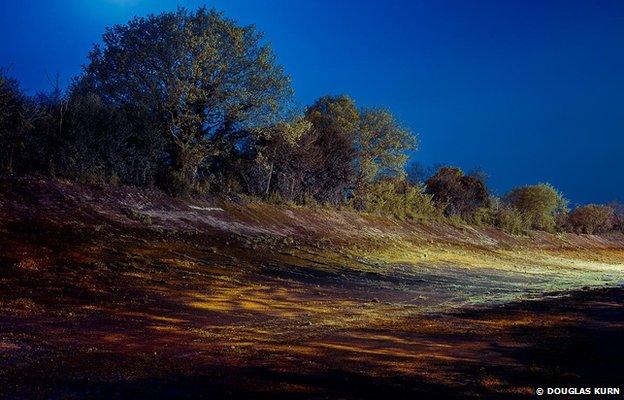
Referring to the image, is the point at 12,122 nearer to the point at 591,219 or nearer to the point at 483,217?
the point at 483,217

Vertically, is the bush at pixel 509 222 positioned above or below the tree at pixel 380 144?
below

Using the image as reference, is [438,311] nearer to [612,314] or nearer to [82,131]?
[612,314]

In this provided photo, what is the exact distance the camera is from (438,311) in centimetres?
1417

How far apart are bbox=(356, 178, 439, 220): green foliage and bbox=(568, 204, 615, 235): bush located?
1544 inches

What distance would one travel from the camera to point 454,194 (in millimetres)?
57406

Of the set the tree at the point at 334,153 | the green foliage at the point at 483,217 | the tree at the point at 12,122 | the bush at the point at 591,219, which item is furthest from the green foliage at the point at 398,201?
the bush at the point at 591,219

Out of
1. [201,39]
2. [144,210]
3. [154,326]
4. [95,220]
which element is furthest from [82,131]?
[154,326]

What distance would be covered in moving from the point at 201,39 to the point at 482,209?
140 feet

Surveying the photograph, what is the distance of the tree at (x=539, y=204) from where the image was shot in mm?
68631

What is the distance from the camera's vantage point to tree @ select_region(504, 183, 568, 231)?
68631 mm

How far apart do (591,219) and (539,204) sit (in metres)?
14.5

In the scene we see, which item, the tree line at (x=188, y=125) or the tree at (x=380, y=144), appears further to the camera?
the tree at (x=380, y=144)

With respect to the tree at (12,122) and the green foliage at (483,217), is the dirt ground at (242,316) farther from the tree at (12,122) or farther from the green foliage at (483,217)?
the green foliage at (483,217)

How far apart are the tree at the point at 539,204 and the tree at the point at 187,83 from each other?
1932 inches
